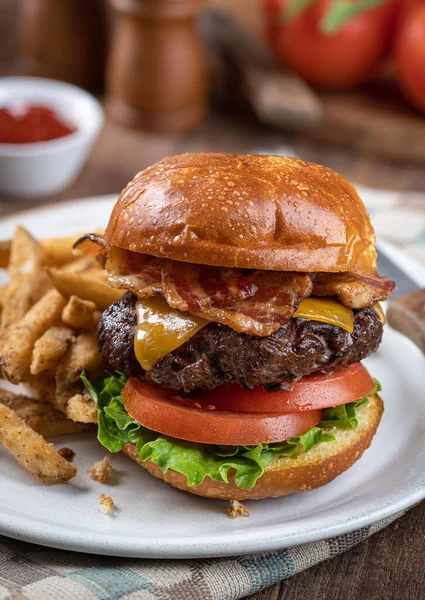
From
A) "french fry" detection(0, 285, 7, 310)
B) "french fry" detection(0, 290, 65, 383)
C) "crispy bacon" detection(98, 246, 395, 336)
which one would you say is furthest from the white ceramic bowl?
"crispy bacon" detection(98, 246, 395, 336)

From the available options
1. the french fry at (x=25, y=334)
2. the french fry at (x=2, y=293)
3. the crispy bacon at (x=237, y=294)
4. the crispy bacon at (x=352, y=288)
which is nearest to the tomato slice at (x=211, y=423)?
the crispy bacon at (x=237, y=294)

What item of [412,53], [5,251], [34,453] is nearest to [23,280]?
[5,251]

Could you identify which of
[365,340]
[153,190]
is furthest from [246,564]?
[153,190]

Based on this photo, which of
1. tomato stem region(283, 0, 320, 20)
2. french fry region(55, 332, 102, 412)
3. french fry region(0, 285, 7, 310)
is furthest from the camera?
tomato stem region(283, 0, 320, 20)

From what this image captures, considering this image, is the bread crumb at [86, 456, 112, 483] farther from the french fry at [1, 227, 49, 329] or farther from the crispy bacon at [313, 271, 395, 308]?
the crispy bacon at [313, 271, 395, 308]

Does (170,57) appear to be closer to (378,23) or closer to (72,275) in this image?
(378,23)

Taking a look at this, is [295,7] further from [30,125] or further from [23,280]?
[23,280]
